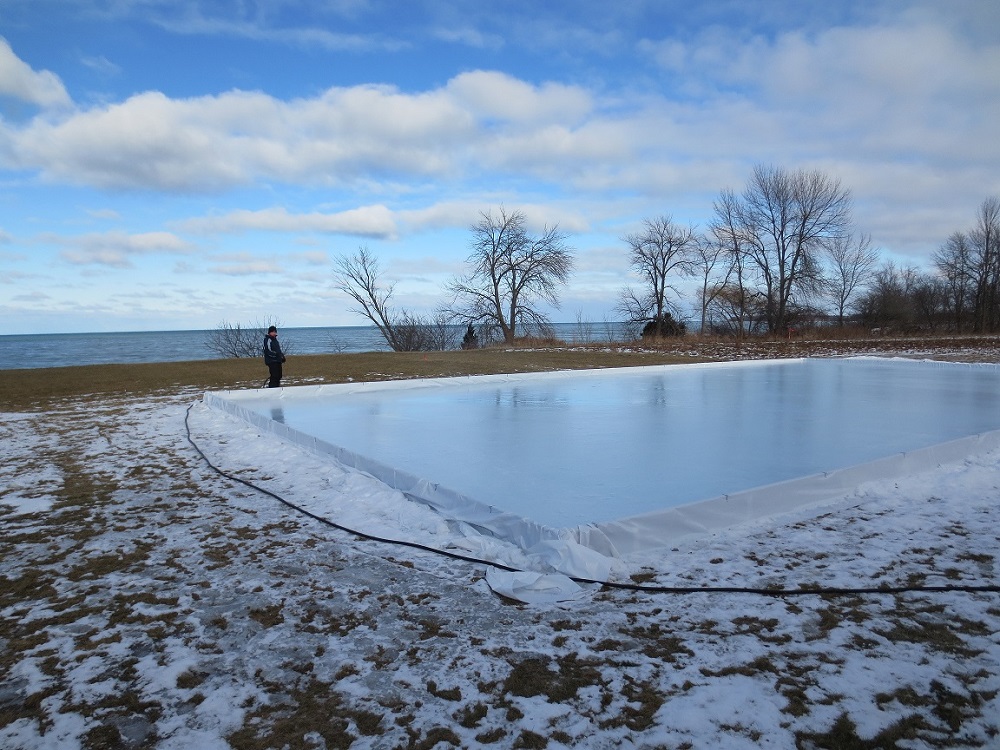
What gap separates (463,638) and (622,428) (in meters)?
3.40

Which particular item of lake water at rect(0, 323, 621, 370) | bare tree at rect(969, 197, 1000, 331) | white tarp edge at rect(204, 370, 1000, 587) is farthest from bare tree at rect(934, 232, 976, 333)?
white tarp edge at rect(204, 370, 1000, 587)

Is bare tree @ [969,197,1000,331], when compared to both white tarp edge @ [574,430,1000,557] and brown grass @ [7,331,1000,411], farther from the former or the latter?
white tarp edge @ [574,430,1000,557]

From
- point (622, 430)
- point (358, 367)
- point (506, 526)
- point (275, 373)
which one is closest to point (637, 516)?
point (506, 526)

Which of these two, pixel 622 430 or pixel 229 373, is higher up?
pixel 229 373

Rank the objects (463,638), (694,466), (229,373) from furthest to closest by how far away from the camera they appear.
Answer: (229,373), (694,466), (463,638)

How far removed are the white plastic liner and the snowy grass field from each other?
0.45ft

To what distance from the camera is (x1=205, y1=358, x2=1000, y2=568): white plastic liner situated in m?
2.80

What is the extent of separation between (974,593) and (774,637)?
907 mm

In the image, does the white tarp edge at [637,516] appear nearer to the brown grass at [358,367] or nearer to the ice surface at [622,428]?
the ice surface at [622,428]

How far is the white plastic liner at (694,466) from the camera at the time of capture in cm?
280

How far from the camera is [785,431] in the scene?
5066 millimetres

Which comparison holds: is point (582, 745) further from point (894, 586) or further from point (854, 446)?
point (854, 446)

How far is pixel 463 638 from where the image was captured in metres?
2.12

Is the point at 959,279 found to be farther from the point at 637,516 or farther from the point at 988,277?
the point at 637,516
